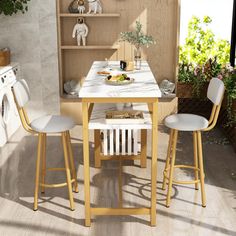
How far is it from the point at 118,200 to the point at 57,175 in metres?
0.79

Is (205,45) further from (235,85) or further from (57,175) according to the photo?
(57,175)

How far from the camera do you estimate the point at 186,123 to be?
3.55m

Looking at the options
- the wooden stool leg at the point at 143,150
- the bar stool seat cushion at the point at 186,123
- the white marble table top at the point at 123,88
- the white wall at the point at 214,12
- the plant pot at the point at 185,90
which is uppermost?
the white wall at the point at 214,12

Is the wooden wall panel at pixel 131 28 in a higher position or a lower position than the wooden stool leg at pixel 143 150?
higher

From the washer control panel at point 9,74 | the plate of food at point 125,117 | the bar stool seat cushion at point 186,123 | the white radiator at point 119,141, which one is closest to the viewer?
the plate of food at point 125,117

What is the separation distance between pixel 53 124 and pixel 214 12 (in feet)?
10.9

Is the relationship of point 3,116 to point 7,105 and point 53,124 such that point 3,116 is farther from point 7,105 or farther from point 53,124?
point 53,124

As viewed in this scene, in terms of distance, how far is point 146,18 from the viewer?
225 inches

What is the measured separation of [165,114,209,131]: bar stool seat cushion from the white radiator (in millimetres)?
625

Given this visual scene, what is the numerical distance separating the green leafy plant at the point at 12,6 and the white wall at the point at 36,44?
0.28 feet

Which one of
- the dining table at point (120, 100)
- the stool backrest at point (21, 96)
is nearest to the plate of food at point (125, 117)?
the dining table at point (120, 100)

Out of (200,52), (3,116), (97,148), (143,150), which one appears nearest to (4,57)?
(3,116)

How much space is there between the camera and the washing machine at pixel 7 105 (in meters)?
4.94

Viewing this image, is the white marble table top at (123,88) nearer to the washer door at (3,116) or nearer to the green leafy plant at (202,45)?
the washer door at (3,116)
